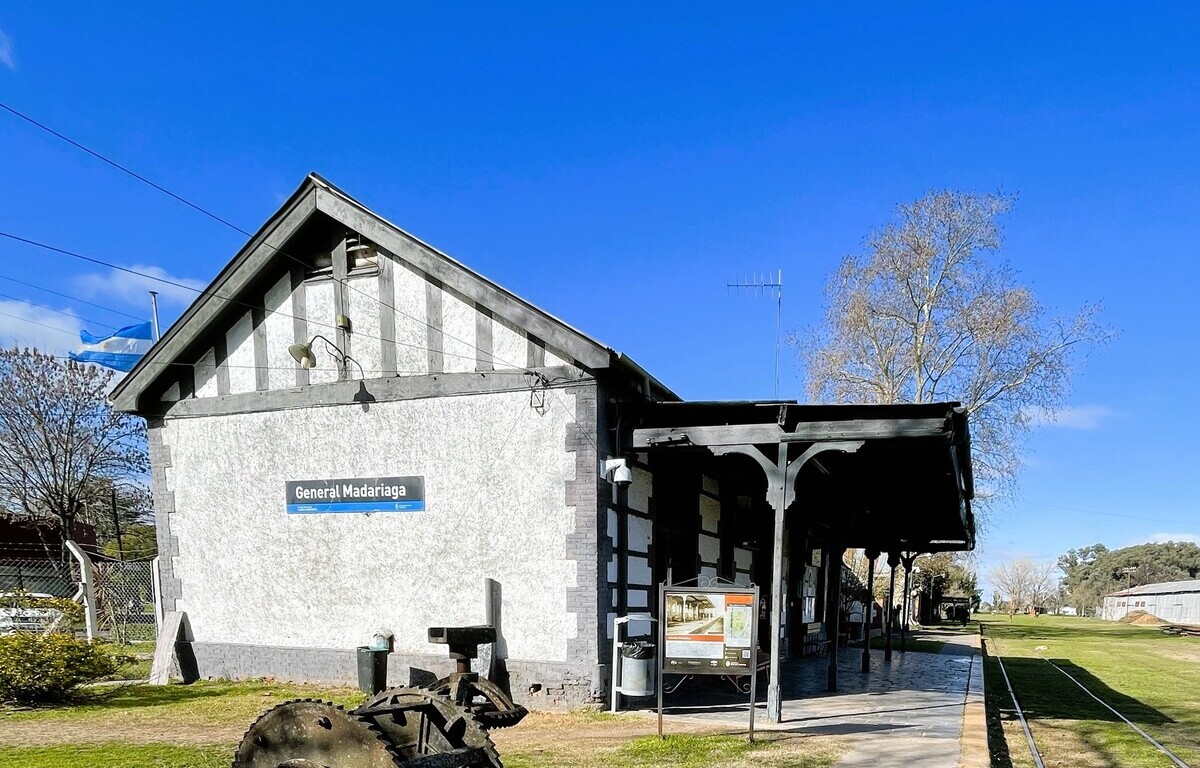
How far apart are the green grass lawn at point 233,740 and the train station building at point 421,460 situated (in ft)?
3.08

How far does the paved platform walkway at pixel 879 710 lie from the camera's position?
7035mm

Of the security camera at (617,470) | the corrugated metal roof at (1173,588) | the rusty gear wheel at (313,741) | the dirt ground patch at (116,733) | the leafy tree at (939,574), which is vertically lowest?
the corrugated metal roof at (1173,588)

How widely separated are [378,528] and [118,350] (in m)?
5.64

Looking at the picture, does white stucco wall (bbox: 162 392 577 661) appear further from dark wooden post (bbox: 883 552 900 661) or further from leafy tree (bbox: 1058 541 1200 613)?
leafy tree (bbox: 1058 541 1200 613)

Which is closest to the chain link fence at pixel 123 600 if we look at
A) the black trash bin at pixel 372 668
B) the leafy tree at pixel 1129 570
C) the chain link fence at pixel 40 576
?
the black trash bin at pixel 372 668

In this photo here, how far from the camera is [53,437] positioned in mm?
25078

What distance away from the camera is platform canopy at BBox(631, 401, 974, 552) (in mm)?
8289

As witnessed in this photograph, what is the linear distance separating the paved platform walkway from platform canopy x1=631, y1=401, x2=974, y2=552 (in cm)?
226

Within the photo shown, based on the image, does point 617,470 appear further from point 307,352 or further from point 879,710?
point 307,352

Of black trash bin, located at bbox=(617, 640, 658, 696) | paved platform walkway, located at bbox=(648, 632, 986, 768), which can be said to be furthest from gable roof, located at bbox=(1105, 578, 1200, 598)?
black trash bin, located at bbox=(617, 640, 658, 696)

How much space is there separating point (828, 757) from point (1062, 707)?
26.6ft

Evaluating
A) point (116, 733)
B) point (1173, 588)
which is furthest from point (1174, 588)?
point (116, 733)

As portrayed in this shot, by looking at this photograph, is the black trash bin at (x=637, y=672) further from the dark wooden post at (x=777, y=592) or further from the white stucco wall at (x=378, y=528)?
the dark wooden post at (x=777, y=592)

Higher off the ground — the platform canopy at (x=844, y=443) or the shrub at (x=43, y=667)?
the platform canopy at (x=844, y=443)
